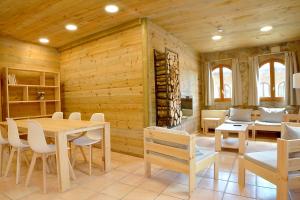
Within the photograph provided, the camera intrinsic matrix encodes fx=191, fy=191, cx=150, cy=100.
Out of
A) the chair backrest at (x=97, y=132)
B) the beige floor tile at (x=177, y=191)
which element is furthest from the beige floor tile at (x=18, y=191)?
the beige floor tile at (x=177, y=191)

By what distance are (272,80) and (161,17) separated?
3956 mm

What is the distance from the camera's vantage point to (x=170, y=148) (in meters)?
2.26

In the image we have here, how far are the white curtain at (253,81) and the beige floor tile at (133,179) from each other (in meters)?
4.26

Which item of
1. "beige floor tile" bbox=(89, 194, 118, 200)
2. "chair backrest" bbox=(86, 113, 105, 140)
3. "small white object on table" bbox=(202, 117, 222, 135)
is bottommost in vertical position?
"beige floor tile" bbox=(89, 194, 118, 200)

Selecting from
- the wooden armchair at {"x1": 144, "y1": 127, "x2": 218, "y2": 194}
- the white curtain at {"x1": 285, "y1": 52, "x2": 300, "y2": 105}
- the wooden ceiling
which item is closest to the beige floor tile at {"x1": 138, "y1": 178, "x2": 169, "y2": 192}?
the wooden armchair at {"x1": 144, "y1": 127, "x2": 218, "y2": 194}

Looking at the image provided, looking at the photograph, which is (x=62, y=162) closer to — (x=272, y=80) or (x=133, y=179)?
(x=133, y=179)

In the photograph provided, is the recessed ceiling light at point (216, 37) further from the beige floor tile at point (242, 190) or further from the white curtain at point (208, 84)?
the beige floor tile at point (242, 190)

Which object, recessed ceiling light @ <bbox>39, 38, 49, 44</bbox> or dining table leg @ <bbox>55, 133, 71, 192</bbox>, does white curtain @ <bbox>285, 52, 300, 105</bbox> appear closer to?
dining table leg @ <bbox>55, 133, 71, 192</bbox>

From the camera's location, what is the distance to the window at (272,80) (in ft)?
17.3

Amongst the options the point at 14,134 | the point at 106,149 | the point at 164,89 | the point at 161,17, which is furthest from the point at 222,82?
the point at 14,134

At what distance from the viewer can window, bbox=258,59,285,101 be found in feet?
17.3

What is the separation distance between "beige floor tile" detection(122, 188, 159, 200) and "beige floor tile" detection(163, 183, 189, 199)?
0.16 meters

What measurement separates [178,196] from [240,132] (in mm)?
2100

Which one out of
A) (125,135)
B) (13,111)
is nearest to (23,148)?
(125,135)
